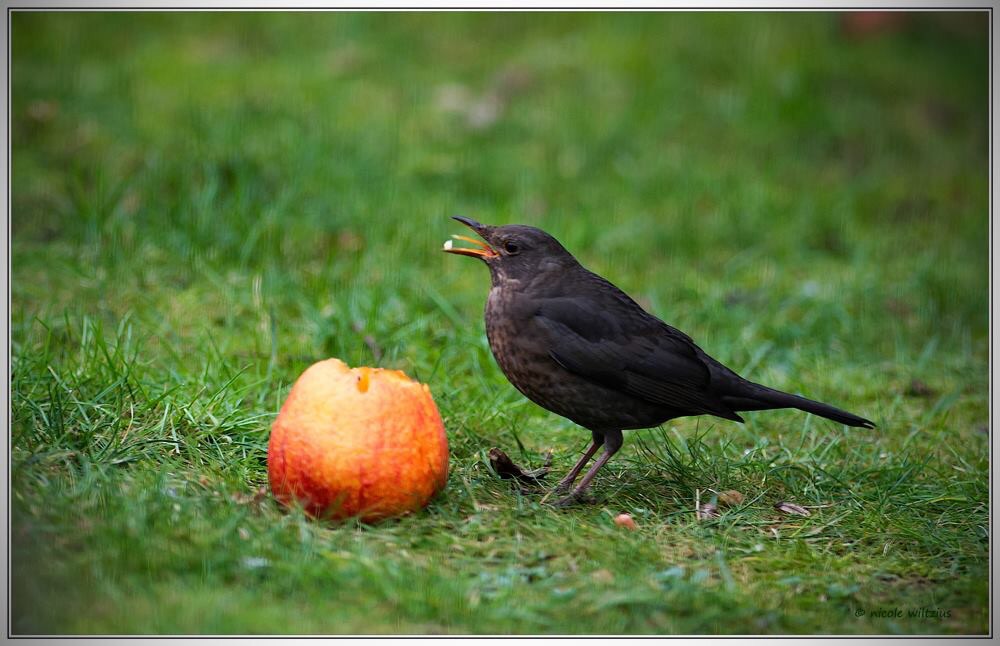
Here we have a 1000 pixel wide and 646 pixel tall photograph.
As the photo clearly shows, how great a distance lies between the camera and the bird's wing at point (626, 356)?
437 centimetres

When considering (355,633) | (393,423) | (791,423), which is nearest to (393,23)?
(791,423)

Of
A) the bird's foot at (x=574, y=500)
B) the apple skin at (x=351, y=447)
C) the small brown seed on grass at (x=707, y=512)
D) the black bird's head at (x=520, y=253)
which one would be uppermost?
the black bird's head at (x=520, y=253)

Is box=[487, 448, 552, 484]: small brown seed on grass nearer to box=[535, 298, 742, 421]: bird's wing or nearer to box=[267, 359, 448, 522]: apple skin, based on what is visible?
box=[535, 298, 742, 421]: bird's wing

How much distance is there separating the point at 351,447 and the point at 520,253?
1368mm

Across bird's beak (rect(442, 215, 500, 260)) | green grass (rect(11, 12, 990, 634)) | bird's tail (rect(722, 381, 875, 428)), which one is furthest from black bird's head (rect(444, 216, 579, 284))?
bird's tail (rect(722, 381, 875, 428))

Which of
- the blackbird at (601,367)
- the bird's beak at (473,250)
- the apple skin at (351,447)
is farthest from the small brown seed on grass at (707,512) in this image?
the bird's beak at (473,250)

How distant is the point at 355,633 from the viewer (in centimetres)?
323

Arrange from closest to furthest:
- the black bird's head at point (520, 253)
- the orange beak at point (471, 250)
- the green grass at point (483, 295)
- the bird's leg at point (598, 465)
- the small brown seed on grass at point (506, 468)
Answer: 1. the green grass at point (483, 295)
2. the bird's leg at point (598, 465)
3. the small brown seed on grass at point (506, 468)
4. the orange beak at point (471, 250)
5. the black bird's head at point (520, 253)

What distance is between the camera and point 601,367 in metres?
4.37

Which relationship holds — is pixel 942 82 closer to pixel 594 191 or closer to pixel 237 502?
pixel 594 191

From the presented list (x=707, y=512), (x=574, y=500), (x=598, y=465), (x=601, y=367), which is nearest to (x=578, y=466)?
(x=598, y=465)

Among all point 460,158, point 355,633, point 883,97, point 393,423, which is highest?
point 883,97

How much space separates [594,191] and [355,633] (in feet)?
17.3

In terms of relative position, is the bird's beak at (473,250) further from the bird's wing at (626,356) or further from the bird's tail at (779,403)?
the bird's tail at (779,403)
